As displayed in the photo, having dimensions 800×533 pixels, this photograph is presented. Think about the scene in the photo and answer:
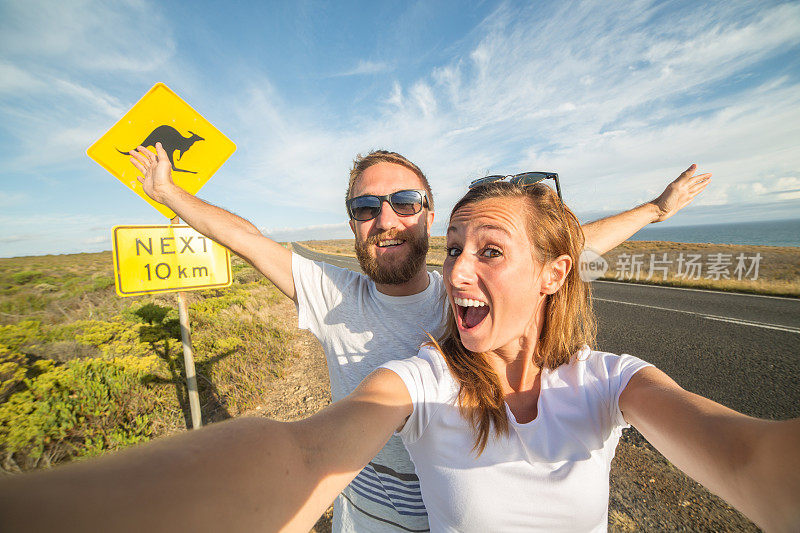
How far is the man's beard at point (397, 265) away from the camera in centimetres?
171

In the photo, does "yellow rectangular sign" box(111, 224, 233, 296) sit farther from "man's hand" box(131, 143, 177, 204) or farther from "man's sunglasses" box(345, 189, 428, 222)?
"man's sunglasses" box(345, 189, 428, 222)

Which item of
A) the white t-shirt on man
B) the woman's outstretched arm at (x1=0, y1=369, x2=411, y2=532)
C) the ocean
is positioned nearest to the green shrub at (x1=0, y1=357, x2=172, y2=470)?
the white t-shirt on man

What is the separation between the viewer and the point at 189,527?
521 mm

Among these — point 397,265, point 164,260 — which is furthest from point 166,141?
point 397,265

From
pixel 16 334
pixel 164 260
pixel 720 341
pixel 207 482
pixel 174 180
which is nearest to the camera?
pixel 207 482

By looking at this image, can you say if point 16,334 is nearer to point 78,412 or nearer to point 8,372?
point 8,372

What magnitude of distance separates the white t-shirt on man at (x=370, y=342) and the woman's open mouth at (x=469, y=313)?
0.21 m

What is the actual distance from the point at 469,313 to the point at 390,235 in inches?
26.4

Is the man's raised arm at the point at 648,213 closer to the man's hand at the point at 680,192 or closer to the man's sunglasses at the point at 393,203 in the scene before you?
the man's hand at the point at 680,192

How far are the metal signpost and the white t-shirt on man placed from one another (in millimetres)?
1394

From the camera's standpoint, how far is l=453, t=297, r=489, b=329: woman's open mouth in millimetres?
1484

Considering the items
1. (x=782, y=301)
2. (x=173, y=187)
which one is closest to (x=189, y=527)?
(x=173, y=187)

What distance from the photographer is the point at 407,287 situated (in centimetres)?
176

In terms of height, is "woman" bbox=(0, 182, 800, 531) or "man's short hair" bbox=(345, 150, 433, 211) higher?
"man's short hair" bbox=(345, 150, 433, 211)
